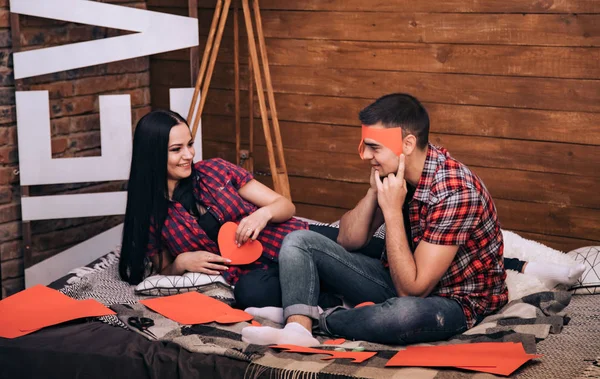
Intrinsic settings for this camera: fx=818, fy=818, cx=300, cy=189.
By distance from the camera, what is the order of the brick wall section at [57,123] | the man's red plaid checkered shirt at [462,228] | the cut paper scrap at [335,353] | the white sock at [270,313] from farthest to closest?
the brick wall section at [57,123] → the white sock at [270,313] → the man's red plaid checkered shirt at [462,228] → the cut paper scrap at [335,353]

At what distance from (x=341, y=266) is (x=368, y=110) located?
0.47 meters

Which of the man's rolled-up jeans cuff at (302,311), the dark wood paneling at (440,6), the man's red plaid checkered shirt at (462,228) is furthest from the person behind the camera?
the dark wood paneling at (440,6)

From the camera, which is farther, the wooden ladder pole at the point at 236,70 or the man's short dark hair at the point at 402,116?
the wooden ladder pole at the point at 236,70

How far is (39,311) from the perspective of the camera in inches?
96.8

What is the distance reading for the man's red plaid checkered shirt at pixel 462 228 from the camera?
2201 millimetres

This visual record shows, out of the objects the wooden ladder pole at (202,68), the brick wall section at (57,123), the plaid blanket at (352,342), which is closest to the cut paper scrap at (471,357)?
the plaid blanket at (352,342)

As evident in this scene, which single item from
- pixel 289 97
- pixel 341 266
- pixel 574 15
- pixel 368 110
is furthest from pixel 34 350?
pixel 574 15

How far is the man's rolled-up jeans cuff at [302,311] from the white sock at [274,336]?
0.10 m

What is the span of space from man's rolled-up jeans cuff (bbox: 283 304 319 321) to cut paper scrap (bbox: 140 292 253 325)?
5.8 inches

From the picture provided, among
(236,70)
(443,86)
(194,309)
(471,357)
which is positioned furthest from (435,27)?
(471,357)

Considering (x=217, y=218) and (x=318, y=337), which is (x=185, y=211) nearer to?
(x=217, y=218)

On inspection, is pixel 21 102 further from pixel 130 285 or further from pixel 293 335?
pixel 293 335

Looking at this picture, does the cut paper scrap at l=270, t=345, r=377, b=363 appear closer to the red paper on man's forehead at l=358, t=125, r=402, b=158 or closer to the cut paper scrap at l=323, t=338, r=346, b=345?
the cut paper scrap at l=323, t=338, r=346, b=345

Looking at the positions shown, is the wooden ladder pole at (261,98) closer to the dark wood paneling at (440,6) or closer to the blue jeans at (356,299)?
the dark wood paneling at (440,6)
